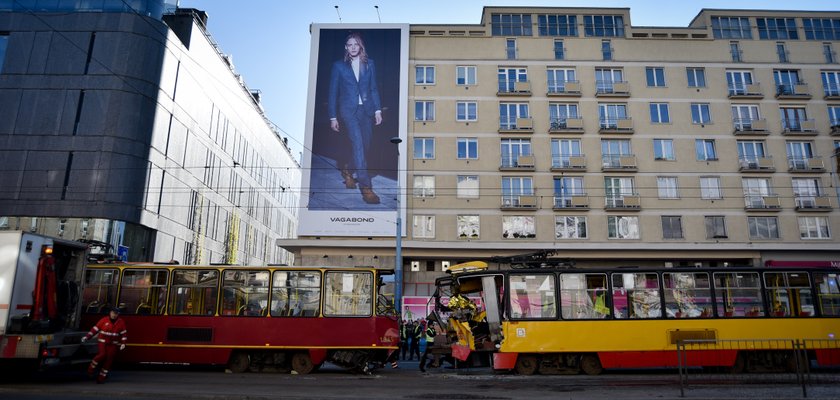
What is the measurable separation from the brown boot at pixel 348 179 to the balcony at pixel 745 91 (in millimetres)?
26522

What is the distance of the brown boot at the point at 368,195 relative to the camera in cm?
3391

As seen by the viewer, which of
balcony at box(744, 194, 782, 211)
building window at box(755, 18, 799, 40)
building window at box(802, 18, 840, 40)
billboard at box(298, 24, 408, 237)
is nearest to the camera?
billboard at box(298, 24, 408, 237)

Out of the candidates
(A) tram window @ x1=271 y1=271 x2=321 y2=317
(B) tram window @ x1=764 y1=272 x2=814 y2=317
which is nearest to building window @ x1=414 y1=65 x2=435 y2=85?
(A) tram window @ x1=271 y1=271 x2=321 y2=317

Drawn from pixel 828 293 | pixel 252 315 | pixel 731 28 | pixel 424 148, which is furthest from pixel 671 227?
pixel 252 315

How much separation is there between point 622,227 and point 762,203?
9.57m

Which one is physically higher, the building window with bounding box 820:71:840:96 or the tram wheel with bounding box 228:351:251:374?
the building window with bounding box 820:71:840:96

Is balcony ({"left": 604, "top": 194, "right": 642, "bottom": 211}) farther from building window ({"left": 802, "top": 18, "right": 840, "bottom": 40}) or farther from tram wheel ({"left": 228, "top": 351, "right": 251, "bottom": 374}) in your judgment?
tram wheel ({"left": 228, "top": 351, "right": 251, "bottom": 374})

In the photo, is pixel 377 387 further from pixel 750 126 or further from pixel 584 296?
pixel 750 126

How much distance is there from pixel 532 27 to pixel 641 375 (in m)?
29.3

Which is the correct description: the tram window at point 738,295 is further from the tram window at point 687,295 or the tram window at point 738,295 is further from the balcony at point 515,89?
the balcony at point 515,89

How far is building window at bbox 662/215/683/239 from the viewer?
33.9 meters

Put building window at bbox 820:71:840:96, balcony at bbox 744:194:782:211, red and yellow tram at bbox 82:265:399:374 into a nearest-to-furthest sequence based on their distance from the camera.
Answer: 1. red and yellow tram at bbox 82:265:399:374
2. balcony at bbox 744:194:782:211
3. building window at bbox 820:71:840:96

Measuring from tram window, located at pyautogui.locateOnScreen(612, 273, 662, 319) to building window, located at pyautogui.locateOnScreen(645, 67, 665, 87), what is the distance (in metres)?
25.9

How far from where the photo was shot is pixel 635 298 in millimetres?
14539
